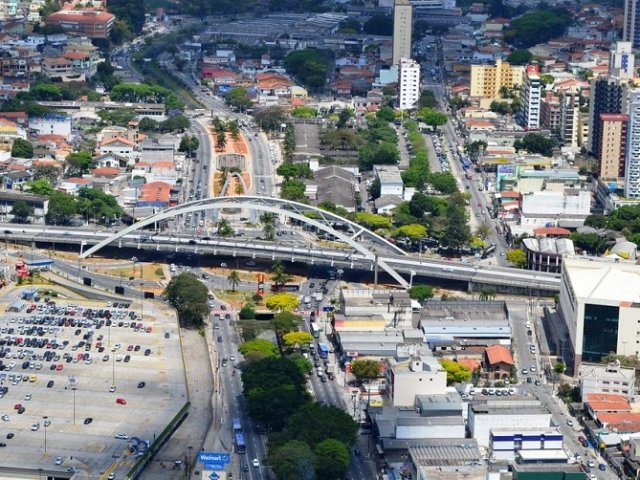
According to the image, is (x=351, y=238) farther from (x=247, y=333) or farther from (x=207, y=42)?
(x=207, y=42)

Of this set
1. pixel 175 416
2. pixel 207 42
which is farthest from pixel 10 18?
pixel 175 416

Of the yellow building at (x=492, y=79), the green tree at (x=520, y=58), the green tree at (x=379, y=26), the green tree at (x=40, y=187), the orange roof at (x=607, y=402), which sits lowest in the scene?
the orange roof at (x=607, y=402)

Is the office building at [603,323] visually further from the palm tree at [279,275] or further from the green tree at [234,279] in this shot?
the green tree at [234,279]

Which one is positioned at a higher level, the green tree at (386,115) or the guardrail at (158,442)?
the green tree at (386,115)

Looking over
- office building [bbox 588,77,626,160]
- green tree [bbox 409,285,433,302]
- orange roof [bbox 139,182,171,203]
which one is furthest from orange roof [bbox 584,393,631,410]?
office building [bbox 588,77,626,160]

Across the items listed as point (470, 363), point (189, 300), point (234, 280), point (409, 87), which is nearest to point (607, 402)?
point (470, 363)

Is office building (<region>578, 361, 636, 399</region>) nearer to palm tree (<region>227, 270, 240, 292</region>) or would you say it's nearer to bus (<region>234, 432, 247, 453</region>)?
bus (<region>234, 432, 247, 453</region>)

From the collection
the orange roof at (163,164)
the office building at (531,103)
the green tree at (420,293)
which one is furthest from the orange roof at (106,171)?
the office building at (531,103)
